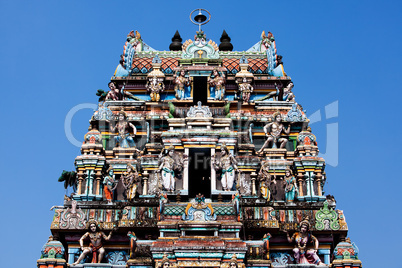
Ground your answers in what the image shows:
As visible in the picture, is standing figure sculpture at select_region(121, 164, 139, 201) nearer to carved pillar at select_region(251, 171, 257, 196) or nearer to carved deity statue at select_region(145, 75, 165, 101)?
carved pillar at select_region(251, 171, 257, 196)

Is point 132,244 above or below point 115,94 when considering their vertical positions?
below

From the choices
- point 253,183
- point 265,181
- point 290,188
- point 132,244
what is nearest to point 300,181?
point 290,188

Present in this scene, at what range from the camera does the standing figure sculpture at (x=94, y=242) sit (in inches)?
1382

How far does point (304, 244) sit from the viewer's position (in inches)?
1393

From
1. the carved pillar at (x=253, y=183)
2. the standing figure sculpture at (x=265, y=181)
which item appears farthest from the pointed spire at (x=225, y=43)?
the standing figure sculpture at (x=265, y=181)

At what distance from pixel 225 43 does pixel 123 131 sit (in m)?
20.2

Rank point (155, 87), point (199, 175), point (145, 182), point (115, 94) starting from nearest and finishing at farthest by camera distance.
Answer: point (145, 182), point (199, 175), point (155, 87), point (115, 94)

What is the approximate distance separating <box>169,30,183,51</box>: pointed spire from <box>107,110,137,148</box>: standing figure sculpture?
16626 mm

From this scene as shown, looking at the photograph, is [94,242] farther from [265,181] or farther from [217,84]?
[217,84]

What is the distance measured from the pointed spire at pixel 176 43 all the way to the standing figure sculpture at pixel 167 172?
2142 cm

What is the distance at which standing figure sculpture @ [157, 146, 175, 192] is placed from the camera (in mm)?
38250

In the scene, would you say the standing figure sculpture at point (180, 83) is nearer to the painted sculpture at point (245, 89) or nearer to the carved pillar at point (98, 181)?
the painted sculpture at point (245, 89)

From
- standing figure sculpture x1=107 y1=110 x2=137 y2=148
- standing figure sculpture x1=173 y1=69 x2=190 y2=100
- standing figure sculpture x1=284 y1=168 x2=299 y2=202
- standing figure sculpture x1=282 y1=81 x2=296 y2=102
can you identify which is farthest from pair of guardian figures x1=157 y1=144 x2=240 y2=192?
standing figure sculpture x1=282 y1=81 x2=296 y2=102

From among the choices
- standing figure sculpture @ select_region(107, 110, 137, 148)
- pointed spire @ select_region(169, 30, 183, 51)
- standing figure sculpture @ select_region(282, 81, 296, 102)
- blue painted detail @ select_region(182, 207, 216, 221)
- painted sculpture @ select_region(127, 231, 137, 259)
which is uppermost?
pointed spire @ select_region(169, 30, 183, 51)
